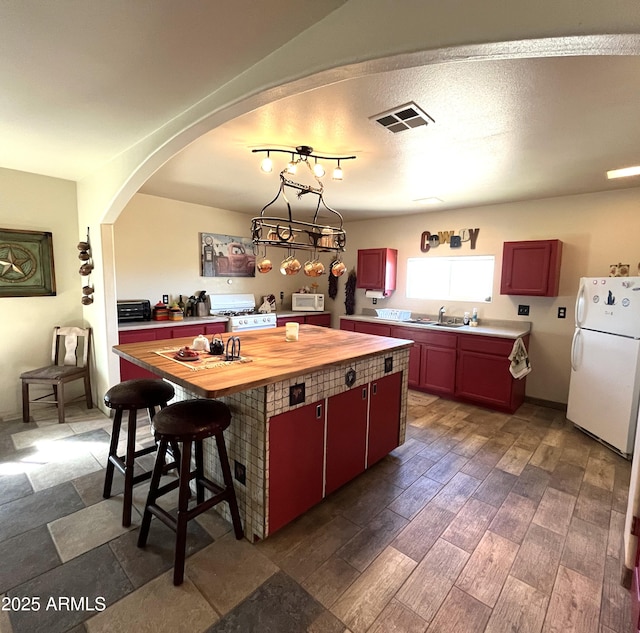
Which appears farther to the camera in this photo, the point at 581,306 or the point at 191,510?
the point at 581,306

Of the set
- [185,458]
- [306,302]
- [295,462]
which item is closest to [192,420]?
[185,458]

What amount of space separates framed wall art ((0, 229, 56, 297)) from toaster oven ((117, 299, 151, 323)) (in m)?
0.63

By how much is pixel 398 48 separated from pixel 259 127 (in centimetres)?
127

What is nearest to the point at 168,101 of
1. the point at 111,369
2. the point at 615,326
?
the point at 111,369

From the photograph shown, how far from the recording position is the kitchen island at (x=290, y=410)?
1.72 meters

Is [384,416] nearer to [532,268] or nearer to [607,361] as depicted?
[607,361]

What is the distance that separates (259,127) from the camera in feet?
6.82

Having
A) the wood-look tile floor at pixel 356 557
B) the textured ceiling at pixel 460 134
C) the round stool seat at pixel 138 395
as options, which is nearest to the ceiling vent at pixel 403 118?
the textured ceiling at pixel 460 134

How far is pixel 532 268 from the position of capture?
3607mm

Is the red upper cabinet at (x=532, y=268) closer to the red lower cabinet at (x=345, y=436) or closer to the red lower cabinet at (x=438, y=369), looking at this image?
the red lower cabinet at (x=438, y=369)

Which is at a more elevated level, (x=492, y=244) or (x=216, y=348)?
(x=492, y=244)

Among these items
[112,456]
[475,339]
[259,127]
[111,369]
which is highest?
[259,127]

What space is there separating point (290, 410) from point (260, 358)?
1.27 feet

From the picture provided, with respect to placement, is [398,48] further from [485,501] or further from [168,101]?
[485,501]
